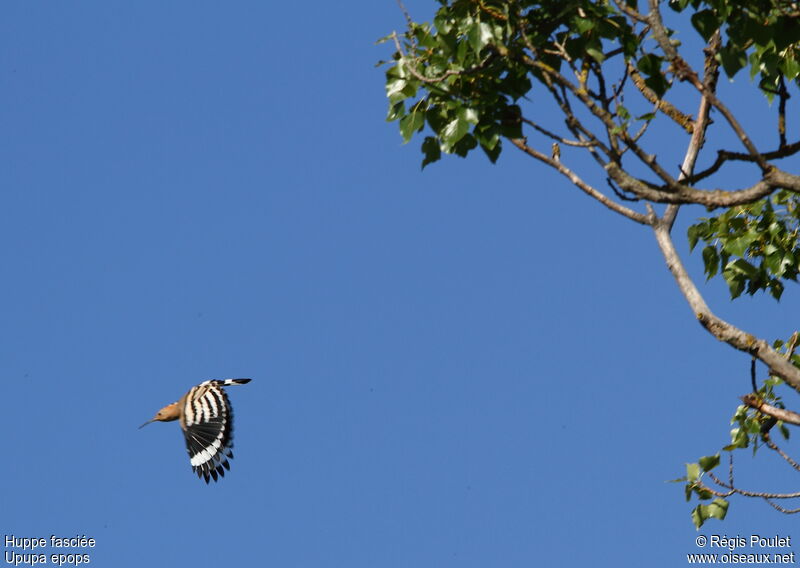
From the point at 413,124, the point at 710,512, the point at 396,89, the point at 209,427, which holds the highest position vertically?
the point at 209,427

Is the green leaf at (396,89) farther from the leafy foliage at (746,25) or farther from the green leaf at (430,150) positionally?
the leafy foliage at (746,25)

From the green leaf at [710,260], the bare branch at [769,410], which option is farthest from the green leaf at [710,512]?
the green leaf at [710,260]

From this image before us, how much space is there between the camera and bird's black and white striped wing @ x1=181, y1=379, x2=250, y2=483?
16594mm

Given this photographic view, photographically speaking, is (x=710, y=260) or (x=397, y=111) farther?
(x=710, y=260)

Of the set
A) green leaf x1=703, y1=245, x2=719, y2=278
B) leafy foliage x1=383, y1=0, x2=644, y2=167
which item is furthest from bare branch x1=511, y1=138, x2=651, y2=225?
green leaf x1=703, y1=245, x2=719, y2=278

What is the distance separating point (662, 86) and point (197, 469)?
10.2 metres

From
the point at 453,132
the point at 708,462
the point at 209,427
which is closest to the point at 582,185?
the point at 453,132

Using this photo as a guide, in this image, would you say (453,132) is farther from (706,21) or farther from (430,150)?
(706,21)

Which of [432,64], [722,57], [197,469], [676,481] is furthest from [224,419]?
[722,57]

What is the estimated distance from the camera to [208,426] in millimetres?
16969

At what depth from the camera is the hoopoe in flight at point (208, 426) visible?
1659 centimetres

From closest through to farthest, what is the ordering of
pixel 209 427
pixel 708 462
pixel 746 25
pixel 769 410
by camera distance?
1. pixel 746 25
2. pixel 769 410
3. pixel 708 462
4. pixel 209 427

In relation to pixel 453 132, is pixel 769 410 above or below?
below

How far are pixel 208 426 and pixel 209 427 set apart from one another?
0.04 m
